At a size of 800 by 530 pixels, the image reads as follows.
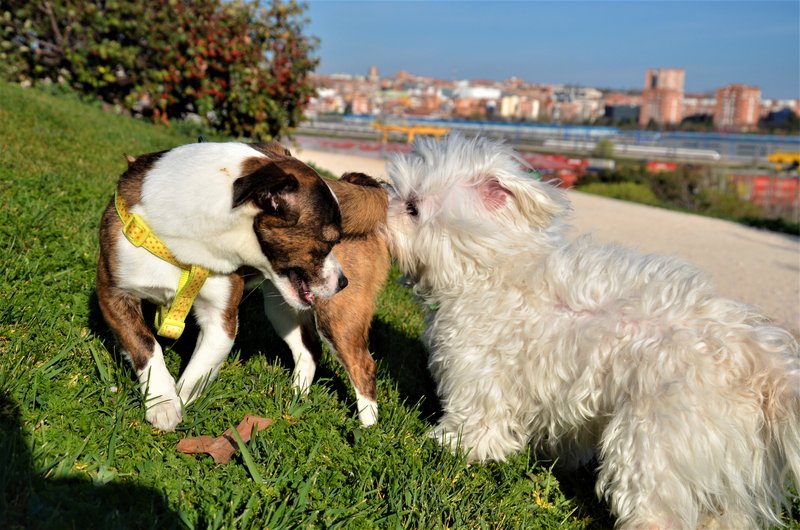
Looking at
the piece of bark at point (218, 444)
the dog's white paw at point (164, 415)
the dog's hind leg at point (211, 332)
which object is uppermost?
the dog's hind leg at point (211, 332)

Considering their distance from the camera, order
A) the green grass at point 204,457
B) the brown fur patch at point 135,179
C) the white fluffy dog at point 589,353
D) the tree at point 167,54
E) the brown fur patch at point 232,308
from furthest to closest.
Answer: the tree at point 167,54 < the brown fur patch at point 232,308 < the brown fur patch at point 135,179 < the white fluffy dog at point 589,353 < the green grass at point 204,457

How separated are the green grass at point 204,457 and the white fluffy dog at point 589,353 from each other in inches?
16.5

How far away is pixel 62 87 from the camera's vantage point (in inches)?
607

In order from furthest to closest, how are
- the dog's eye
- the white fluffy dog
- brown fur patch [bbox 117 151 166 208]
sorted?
the dog's eye, brown fur patch [bbox 117 151 166 208], the white fluffy dog

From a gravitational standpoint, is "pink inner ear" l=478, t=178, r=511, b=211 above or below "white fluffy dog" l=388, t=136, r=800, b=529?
above

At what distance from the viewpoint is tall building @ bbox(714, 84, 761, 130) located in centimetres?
10600

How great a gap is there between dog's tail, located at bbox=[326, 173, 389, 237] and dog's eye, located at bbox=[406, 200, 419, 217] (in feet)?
0.39

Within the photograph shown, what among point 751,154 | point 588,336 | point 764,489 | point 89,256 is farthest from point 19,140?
point 751,154

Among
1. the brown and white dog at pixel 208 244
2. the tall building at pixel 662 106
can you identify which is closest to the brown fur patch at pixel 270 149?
the brown and white dog at pixel 208 244

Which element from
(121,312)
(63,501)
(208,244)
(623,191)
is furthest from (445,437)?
(623,191)

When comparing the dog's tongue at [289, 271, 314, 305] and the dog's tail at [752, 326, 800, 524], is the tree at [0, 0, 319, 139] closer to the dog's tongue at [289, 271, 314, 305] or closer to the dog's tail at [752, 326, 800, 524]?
the dog's tongue at [289, 271, 314, 305]

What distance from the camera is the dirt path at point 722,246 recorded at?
10.8 m

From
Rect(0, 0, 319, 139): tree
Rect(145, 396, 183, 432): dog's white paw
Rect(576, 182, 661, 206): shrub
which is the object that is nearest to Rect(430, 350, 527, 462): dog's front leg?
Rect(145, 396, 183, 432): dog's white paw

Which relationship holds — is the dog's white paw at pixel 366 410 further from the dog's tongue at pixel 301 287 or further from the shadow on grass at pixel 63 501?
the shadow on grass at pixel 63 501
